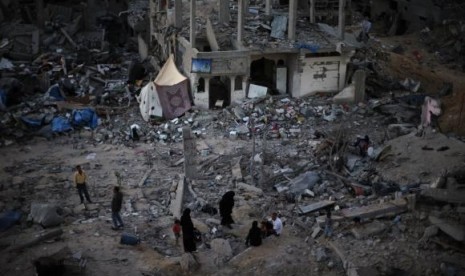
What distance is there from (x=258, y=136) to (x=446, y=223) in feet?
29.3

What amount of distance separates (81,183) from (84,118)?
279 inches

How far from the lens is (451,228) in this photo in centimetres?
1274

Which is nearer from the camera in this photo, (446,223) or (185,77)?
(446,223)

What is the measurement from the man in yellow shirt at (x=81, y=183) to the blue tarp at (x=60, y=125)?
6192 millimetres

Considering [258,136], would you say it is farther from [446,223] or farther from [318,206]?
[446,223]

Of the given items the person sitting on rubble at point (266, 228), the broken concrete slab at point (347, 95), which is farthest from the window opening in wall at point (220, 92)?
the person sitting on rubble at point (266, 228)

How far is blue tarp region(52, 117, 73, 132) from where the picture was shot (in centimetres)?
2177

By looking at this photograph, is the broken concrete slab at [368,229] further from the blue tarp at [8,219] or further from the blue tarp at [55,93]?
the blue tarp at [55,93]

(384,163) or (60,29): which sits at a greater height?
(60,29)

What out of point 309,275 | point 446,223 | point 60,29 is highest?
point 60,29

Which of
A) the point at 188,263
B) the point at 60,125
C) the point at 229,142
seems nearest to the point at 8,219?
the point at 188,263

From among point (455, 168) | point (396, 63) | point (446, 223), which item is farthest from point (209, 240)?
point (396, 63)

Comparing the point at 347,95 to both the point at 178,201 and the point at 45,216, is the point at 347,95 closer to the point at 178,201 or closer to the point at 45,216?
the point at 178,201

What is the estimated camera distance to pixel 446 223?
42.5 ft
